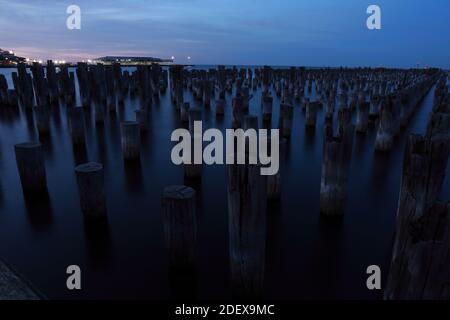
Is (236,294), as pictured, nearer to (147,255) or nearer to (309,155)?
(147,255)

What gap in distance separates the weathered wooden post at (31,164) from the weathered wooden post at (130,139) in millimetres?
1993

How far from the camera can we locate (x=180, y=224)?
134 inches

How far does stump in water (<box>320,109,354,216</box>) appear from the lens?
435 cm

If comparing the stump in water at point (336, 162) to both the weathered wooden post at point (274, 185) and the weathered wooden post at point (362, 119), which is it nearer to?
the weathered wooden post at point (274, 185)

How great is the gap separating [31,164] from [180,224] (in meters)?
3.76

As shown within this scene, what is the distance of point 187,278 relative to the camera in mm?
3773

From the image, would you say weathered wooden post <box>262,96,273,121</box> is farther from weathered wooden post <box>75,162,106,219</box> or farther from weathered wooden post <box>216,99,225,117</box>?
weathered wooden post <box>75,162,106,219</box>

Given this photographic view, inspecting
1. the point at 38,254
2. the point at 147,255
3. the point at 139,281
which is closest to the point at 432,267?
the point at 139,281

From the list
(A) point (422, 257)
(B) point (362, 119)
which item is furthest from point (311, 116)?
(A) point (422, 257)

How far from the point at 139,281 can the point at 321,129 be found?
35.1 ft

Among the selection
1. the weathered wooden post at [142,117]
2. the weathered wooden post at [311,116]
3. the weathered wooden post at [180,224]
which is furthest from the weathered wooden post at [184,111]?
the weathered wooden post at [180,224]

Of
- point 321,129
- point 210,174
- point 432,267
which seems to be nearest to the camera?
point 432,267

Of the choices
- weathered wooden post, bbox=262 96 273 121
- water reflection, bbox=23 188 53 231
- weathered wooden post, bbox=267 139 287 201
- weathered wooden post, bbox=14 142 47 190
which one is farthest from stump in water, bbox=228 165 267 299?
weathered wooden post, bbox=262 96 273 121

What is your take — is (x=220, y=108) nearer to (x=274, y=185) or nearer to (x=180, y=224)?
(x=274, y=185)
